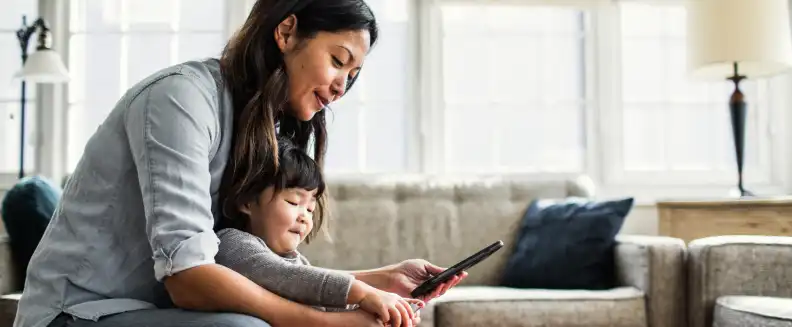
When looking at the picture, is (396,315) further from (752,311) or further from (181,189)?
(752,311)

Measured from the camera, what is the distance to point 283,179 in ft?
4.62

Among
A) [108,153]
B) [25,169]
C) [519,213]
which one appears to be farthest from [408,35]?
[108,153]

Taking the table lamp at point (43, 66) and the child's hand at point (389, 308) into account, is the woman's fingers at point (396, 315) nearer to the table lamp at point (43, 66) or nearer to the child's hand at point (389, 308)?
the child's hand at point (389, 308)

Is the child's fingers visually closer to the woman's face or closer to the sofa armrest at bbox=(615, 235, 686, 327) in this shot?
the woman's face

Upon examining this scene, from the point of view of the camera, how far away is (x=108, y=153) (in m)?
1.16

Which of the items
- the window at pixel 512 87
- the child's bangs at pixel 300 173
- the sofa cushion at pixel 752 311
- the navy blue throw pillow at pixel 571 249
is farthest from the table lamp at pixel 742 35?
the child's bangs at pixel 300 173

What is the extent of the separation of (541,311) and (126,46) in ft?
8.64

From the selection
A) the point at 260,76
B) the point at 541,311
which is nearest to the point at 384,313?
the point at 260,76

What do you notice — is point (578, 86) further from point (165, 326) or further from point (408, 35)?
point (165, 326)

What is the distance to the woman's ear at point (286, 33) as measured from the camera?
4.34 ft

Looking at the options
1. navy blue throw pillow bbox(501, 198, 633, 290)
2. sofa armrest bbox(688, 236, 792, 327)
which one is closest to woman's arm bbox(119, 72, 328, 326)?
sofa armrest bbox(688, 236, 792, 327)

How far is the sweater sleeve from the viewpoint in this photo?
1.18 m

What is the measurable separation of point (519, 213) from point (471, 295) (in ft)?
2.32

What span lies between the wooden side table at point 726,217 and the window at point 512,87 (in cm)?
76
